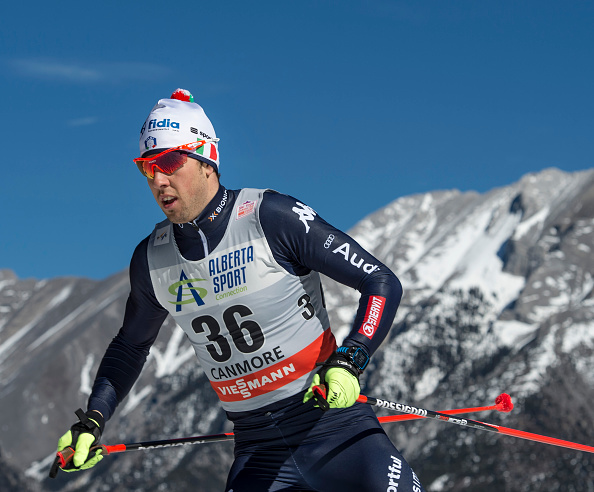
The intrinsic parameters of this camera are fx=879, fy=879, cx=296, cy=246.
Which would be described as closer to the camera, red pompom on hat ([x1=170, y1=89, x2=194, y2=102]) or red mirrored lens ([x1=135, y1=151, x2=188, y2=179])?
red mirrored lens ([x1=135, y1=151, x2=188, y2=179])

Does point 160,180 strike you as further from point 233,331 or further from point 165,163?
point 233,331

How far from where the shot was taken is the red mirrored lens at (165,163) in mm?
7480

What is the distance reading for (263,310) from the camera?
7363mm

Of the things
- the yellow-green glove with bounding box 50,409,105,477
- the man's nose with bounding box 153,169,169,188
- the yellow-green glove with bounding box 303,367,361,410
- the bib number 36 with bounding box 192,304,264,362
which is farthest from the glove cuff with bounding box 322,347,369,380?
the yellow-green glove with bounding box 50,409,105,477

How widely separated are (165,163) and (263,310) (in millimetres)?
1509

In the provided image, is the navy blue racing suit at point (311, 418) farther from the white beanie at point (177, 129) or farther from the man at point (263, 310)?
the white beanie at point (177, 129)

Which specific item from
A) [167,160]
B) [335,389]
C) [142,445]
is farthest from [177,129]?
[142,445]

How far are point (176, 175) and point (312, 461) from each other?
2.68 m

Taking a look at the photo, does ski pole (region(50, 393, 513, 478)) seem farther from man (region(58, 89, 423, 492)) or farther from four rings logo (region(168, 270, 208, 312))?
four rings logo (region(168, 270, 208, 312))

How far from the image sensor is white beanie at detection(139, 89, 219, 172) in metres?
7.65

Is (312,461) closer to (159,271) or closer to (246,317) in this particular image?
(246,317)

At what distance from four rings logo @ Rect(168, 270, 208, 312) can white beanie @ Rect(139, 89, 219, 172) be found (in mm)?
1061

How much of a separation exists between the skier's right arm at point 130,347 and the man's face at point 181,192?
769 millimetres

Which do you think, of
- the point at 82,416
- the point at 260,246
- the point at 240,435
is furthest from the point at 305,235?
the point at 82,416
